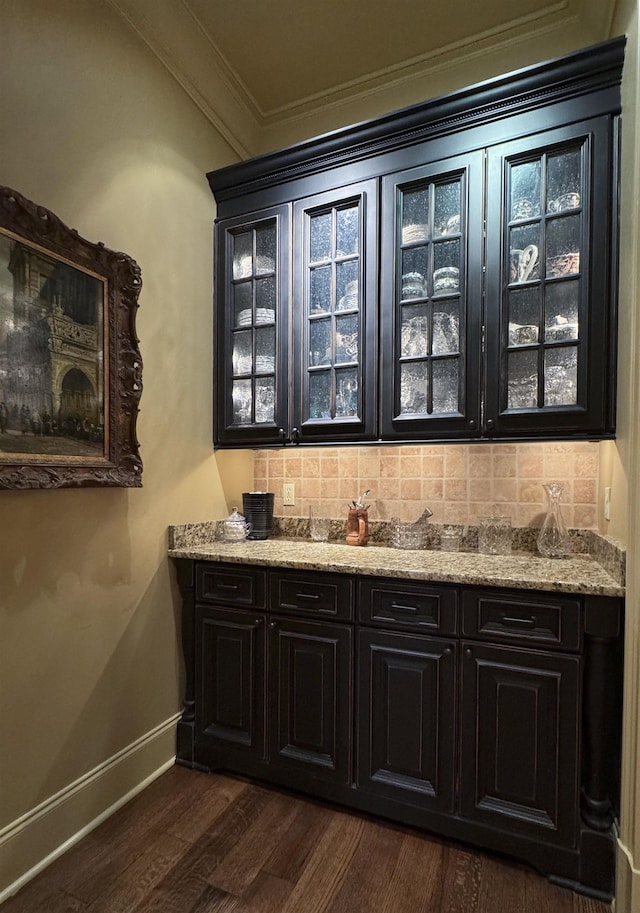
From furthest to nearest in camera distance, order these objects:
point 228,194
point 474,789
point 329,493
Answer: point 329,493 < point 228,194 < point 474,789

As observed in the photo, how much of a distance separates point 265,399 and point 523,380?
1.14m

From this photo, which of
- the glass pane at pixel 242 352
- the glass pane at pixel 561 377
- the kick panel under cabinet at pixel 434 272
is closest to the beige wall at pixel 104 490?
the glass pane at pixel 242 352

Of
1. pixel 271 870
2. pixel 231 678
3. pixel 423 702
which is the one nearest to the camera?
pixel 271 870

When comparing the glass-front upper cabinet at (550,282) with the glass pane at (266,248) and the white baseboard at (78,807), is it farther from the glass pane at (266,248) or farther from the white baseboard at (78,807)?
the white baseboard at (78,807)

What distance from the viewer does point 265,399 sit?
7.48 feet

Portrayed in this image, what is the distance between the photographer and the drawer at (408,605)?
1.67m

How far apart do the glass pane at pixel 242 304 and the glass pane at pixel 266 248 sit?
0.36 ft

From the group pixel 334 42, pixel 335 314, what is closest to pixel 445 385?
pixel 335 314

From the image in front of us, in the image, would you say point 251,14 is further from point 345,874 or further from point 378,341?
point 345,874

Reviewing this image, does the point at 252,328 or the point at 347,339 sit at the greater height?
the point at 252,328

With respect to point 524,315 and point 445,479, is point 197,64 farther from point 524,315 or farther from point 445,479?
point 445,479

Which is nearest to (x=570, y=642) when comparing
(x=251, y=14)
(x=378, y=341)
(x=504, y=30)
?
(x=378, y=341)

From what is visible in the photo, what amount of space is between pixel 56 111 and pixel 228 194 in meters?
0.86

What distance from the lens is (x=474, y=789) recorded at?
161 cm
